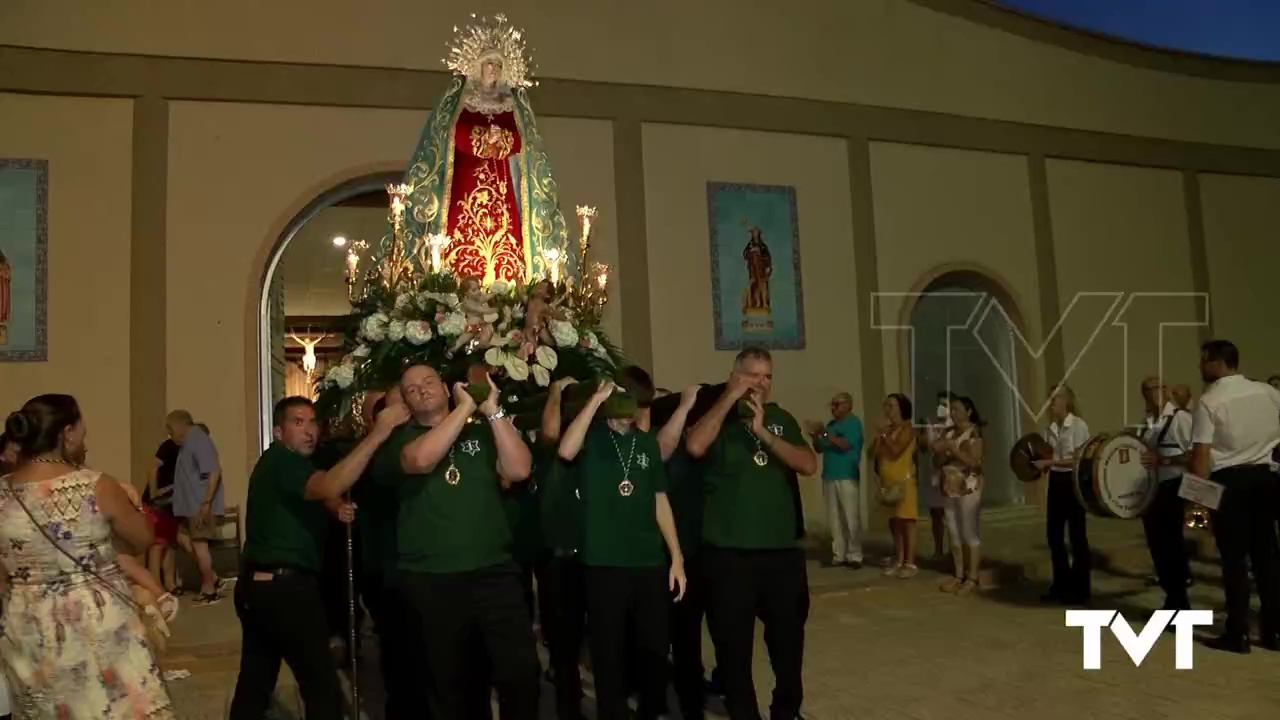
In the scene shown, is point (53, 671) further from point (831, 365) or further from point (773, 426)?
point (831, 365)

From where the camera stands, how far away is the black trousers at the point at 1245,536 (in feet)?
21.2

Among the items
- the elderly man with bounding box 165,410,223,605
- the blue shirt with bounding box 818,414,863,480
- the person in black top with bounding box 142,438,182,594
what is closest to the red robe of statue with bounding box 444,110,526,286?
the elderly man with bounding box 165,410,223,605

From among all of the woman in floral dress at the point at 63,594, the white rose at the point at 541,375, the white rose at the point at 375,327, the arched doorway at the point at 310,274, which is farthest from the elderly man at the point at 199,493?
the woman in floral dress at the point at 63,594

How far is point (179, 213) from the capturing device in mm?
11141

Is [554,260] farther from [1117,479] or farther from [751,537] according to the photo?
[1117,479]

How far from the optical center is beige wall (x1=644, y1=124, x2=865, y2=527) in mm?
12781

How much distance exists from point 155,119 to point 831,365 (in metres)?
8.40

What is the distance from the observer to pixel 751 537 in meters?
4.77

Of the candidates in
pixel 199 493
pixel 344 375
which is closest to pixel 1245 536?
pixel 344 375

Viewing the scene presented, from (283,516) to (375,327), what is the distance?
1.16 m

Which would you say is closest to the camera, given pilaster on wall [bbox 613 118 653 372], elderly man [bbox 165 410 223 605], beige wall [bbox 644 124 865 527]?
elderly man [bbox 165 410 223 605]

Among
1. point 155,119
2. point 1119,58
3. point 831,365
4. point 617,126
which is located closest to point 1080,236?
point 1119,58

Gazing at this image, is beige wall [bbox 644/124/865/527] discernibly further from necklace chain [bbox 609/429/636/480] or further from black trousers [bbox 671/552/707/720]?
necklace chain [bbox 609/429/636/480]

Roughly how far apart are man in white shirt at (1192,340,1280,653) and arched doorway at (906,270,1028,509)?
7721 millimetres
